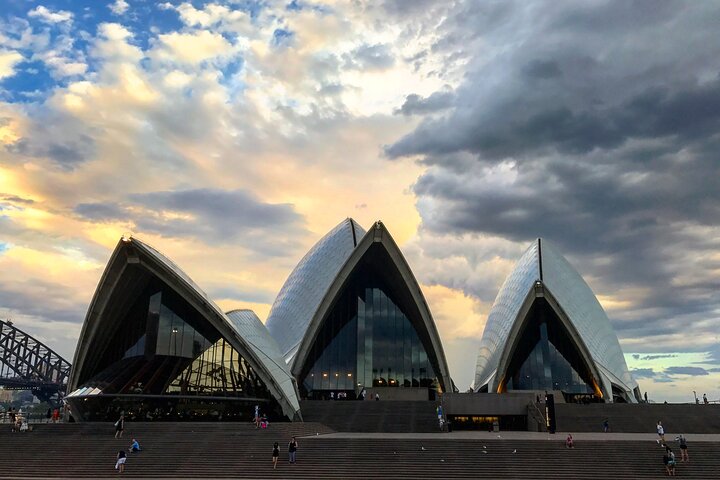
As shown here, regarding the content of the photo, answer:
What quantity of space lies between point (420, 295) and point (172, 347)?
16.9 meters

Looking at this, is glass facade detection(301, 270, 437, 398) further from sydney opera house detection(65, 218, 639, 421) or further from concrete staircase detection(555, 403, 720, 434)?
concrete staircase detection(555, 403, 720, 434)

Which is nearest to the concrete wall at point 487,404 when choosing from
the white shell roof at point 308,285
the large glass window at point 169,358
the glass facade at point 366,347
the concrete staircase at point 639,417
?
the concrete staircase at point 639,417

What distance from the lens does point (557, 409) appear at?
102 ft

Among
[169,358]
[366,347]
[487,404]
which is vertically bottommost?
[487,404]

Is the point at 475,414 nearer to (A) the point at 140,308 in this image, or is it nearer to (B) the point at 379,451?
(B) the point at 379,451

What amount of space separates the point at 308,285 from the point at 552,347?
19744mm

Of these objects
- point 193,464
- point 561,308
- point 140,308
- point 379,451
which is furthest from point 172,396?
point 561,308

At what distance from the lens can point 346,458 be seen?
21.1m

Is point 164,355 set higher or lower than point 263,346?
lower

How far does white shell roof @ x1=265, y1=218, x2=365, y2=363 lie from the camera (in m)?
45.2

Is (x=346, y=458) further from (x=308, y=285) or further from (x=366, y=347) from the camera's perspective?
(x=308, y=285)

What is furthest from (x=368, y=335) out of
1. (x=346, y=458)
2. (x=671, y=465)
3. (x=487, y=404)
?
(x=671, y=465)

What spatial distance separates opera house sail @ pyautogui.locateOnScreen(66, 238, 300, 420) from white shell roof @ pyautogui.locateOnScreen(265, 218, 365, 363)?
31.7 feet

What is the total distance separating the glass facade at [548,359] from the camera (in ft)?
143
